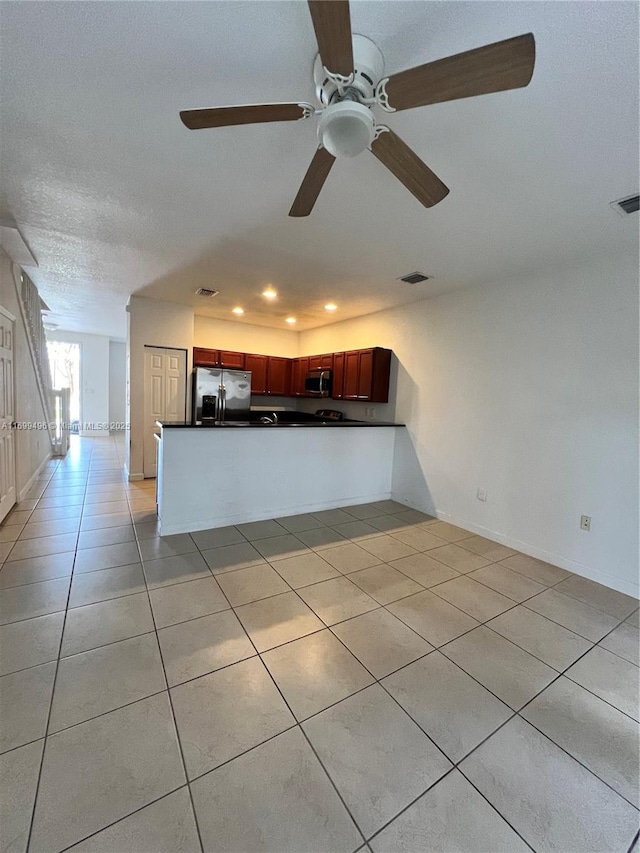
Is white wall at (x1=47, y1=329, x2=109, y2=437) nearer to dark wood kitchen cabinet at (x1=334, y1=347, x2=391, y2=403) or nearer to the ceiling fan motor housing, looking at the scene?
dark wood kitchen cabinet at (x1=334, y1=347, x2=391, y2=403)

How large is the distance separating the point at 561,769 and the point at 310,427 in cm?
312

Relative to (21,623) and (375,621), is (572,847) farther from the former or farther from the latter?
(21,623)

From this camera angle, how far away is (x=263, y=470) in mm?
3711

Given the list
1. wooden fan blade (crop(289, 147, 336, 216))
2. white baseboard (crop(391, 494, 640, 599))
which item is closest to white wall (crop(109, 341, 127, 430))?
white baseboard (crop(391, 494, 640, 599))

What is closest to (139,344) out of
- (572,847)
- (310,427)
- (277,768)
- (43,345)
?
(43,345)

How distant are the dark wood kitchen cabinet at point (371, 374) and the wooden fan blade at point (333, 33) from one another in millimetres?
3527

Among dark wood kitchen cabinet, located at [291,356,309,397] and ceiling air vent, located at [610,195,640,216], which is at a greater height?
ceiling air vent, located at [610,195,640,216]

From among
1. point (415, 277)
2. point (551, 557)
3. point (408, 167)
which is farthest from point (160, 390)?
point (551, 557)

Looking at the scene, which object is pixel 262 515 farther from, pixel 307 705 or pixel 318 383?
pixel 318 383

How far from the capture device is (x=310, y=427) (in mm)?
3961

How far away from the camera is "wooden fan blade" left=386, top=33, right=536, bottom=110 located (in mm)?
1036

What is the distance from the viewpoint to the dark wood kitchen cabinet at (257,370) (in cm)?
598

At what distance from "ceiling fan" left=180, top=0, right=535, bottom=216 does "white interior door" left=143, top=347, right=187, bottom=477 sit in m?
4.12

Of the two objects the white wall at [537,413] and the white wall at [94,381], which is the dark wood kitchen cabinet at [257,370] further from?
the white wall at [94,381]
